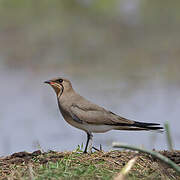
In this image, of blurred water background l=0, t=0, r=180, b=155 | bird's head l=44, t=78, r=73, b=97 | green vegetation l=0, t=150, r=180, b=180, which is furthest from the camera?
blurred water background l=0, t=0, r=180, b=155

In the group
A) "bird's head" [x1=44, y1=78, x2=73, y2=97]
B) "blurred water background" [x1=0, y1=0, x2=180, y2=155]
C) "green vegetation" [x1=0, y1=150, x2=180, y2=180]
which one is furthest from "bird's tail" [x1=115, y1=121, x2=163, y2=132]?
"blurred water background" [x1=0, y1=0, x2=180, y2=155]

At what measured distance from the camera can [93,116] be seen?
7.92 metres

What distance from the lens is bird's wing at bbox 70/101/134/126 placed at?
7.88 meters

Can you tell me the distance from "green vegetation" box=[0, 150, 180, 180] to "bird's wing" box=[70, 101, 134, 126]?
0.59 m

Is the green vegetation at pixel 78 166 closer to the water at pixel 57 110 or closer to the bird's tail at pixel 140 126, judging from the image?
the bird's tail at pixel 140 126

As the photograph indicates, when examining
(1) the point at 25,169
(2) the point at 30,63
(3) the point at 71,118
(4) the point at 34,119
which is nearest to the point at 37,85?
(2) the point at 30,63

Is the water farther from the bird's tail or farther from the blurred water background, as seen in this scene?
the bird's tail

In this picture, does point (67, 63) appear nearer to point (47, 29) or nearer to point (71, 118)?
point (47, 29)

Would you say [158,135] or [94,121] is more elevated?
[158,135]

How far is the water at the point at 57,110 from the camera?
1083 centimetres

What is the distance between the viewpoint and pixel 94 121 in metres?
7.89

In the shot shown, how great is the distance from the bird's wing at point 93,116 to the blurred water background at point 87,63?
243cm

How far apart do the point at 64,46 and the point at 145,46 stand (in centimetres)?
169

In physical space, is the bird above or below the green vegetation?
above
